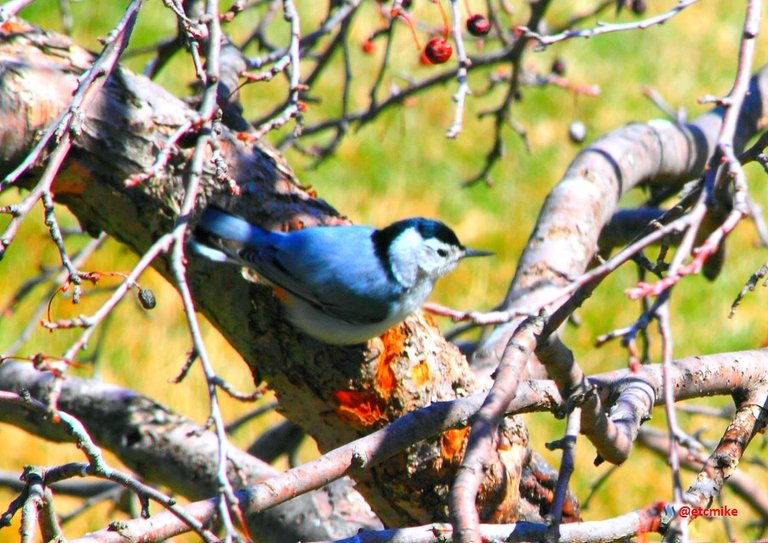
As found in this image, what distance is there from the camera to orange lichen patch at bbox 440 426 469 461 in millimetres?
1918

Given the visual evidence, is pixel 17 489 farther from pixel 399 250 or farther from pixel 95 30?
pixel 95 30

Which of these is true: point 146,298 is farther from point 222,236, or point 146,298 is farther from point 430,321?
point 430,321

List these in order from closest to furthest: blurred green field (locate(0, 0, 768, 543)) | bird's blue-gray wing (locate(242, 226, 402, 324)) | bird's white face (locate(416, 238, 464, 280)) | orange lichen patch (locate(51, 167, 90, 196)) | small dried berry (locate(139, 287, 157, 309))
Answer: small dried berry (locate(139, 287, 157, 309)) → orange lichen patch (locate(51, 167, 90, 196)) → bird's blue-gray wing (locate(242, 226, 402, 324)) → bird's white face (locate(416, 238, 464, 280)) → blurred green field (locate(0, 0, 768, 543))

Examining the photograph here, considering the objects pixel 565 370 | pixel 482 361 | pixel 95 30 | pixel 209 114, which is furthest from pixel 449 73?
pixel 95 30

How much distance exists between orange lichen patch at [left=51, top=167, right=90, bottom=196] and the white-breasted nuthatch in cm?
24

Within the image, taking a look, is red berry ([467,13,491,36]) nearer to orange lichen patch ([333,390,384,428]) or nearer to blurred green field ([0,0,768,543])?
orange lichen patch ([333,390,384,428])

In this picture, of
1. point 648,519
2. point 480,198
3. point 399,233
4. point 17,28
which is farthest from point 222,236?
point 480,198

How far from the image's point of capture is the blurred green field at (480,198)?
4.09m

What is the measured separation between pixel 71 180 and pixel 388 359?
718 mm

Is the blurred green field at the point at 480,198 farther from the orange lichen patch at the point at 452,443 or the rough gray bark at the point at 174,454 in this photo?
the orange lichen patch at the point at 452,443

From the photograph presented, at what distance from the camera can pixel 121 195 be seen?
1.86m

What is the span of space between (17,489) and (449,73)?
6.11 feet

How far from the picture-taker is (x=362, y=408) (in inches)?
76.0

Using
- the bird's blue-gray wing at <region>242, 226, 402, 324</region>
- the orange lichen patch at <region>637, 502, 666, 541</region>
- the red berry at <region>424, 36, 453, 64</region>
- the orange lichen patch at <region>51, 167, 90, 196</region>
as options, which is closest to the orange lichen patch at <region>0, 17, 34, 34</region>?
the orange lichen patch at <region>51, 167, 90, 196</region>
